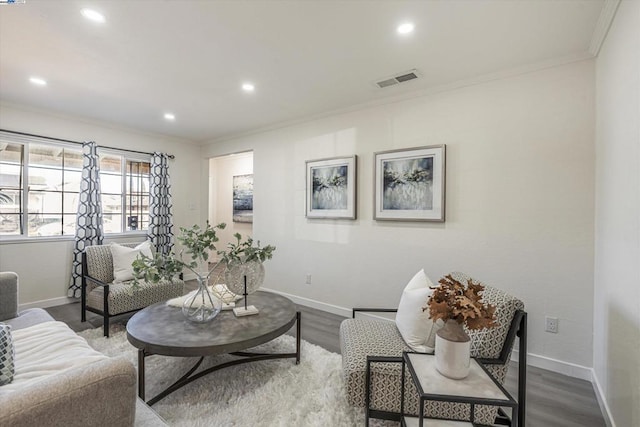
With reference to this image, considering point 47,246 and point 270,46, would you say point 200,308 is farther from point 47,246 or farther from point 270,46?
point 47,246

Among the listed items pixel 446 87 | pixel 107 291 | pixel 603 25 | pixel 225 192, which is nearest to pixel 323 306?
pixel 107 291

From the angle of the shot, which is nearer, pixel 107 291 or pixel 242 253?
pixel 242 253

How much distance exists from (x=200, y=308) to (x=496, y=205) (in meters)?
2.63

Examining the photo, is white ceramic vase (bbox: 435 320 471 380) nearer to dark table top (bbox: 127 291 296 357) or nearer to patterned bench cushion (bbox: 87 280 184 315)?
dark table top (bbox: 127 291 296 357)

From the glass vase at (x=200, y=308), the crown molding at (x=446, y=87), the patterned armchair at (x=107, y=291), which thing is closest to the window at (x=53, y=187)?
the patterned armchair at (x=107, y=291)

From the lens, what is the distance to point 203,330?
78.5 inches

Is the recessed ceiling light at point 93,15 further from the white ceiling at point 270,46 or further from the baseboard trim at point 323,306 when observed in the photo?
the baseboard trim at point 323,306

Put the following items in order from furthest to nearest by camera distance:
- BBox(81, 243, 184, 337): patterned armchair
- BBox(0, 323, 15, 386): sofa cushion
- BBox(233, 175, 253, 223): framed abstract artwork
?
BBox(233, 175, 253, 223): framed abstract artwork < BBox(81, 243, 184, 337): patterned armchair < BBox(0, 323, 15, 386): sofa cushion

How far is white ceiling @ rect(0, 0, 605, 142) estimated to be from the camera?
1.84 m

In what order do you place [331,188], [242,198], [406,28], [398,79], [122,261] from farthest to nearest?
1. [242,198]
2. [331,188]
3. [122,261]
4. [398,79]
5. [406,28]

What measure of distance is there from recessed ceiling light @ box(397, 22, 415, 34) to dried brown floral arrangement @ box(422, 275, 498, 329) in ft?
5.61

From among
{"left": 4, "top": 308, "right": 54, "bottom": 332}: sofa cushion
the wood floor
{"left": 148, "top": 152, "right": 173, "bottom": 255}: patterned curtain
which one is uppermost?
{"left": 148, "top": 152, "right": 173, "bottom": 255}: patterned curtain

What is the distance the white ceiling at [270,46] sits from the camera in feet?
6.05

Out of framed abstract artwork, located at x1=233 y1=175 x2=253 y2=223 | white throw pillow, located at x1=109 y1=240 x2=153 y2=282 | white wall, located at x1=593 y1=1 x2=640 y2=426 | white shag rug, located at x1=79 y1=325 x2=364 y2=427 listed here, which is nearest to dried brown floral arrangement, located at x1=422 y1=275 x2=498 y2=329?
white wall, located at x1=593 y1=1 x2=640 y2=426
